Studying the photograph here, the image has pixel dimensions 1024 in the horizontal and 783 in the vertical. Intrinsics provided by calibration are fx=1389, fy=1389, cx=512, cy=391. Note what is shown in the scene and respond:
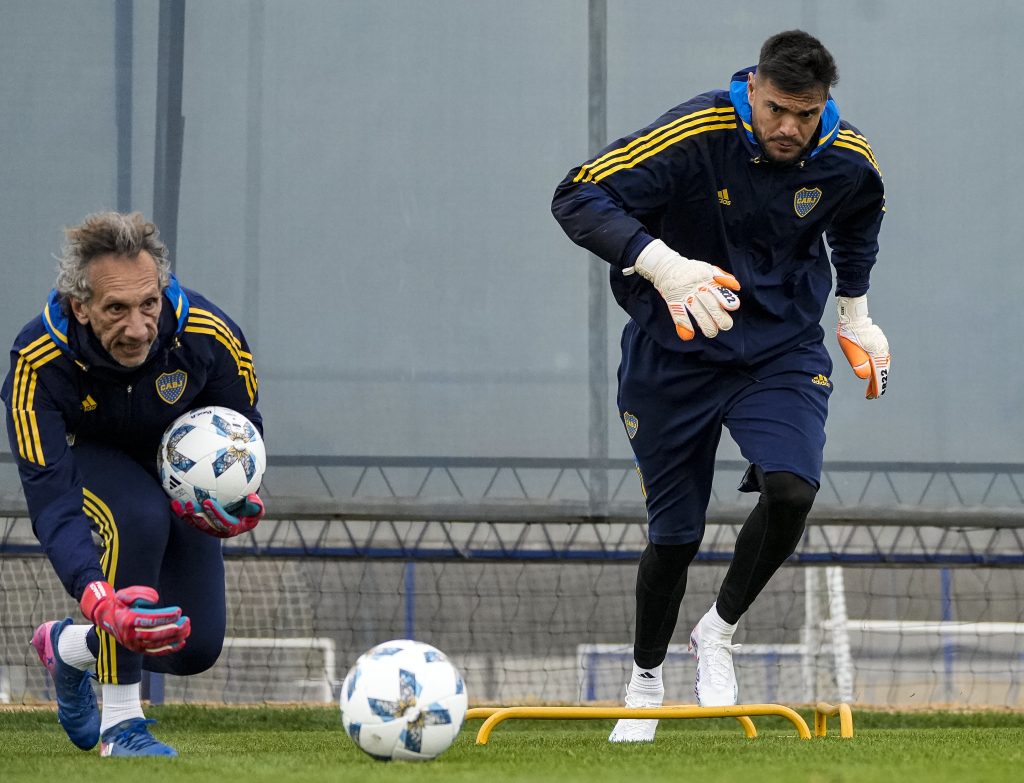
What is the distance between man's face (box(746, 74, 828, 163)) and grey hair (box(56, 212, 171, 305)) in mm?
1608

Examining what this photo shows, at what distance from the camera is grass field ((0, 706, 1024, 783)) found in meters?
2.67

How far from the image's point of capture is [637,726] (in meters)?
4.07

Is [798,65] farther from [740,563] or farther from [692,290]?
[740,563]

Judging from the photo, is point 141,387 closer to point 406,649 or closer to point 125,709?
point 125,709

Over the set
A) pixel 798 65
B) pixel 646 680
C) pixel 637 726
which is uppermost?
pixel 798 65

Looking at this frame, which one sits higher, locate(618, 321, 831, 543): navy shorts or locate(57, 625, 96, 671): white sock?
locate(618, 321, 831, 543): navy shorts

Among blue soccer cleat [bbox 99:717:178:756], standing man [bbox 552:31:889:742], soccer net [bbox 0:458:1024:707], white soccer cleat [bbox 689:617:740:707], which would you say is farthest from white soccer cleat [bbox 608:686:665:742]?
soccer net [bbox 0:458:1024:707]

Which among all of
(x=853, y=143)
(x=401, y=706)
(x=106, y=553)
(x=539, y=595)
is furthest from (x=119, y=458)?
(x=539, y=595)

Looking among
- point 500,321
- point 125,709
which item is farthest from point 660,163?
point 500,321

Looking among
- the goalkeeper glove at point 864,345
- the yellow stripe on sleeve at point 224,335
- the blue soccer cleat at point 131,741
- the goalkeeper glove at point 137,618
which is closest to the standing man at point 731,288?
the goalkeeper glove at point 864,345

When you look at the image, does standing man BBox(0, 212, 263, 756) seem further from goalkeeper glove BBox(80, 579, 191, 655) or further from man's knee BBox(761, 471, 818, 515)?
man's knee BBox(761, 471, 818, 515)

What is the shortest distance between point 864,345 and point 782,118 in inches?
38.5

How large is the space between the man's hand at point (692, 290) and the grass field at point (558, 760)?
1.05 meters

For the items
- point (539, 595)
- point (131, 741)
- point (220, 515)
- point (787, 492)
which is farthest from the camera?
point (539, 595)
